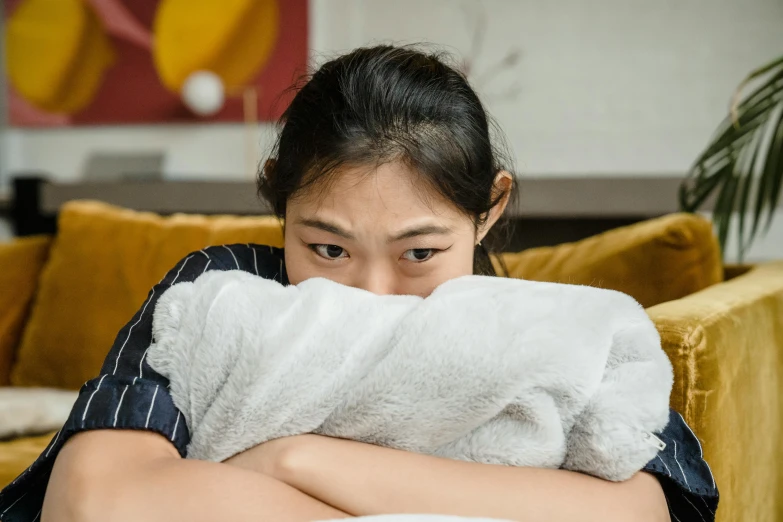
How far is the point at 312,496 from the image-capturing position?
0.61 meters

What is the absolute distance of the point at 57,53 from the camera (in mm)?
2953

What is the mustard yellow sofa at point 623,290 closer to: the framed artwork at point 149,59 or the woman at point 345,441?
the woman at point 345,441

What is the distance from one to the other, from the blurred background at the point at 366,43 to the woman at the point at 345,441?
1.09m

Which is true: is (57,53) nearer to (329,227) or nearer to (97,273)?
(97,273)

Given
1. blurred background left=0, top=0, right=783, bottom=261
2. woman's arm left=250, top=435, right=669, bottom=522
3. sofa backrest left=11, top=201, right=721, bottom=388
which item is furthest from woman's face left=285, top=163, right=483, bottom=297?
blurred background left=0, top=0, right=783, bottom=261

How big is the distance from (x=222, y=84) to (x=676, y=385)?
2.30 m

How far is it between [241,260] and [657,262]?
0.63 meters

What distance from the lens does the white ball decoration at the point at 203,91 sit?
2.65 m

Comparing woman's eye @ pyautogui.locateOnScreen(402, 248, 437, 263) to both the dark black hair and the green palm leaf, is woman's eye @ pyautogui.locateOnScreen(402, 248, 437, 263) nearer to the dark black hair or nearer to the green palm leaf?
the dark black hair

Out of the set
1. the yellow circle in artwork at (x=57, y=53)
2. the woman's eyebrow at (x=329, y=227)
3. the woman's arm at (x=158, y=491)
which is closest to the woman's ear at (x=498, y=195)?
the woman's eyebrow at (x=329, y=227)

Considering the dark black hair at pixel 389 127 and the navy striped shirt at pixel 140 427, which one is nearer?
the navy striped shirt at pixel 140 427

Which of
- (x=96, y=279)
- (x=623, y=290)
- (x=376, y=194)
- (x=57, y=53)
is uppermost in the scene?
(x=376, y=194)

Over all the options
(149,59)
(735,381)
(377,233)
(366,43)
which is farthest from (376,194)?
(149,59)

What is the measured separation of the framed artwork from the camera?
269cm
